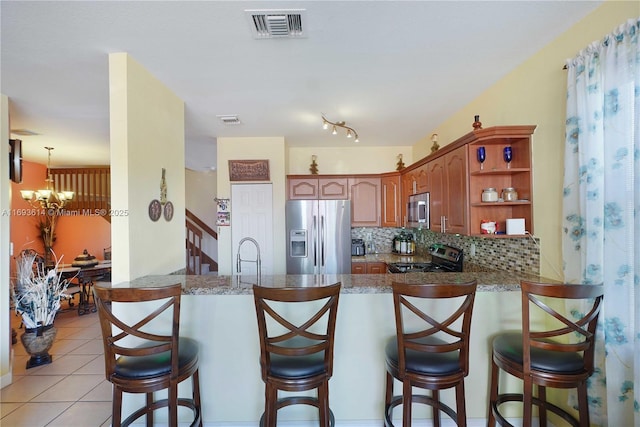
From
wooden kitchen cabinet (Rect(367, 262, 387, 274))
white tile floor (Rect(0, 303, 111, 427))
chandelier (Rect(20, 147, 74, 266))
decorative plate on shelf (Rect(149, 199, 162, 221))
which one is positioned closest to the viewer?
white tile floor (Rect(0, 303, 111, 427))

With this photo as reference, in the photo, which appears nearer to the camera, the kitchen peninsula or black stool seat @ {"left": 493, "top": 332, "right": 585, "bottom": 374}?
black stool seat @ {"left": 493, "top": 332, "right": 585, "bottom": 374}

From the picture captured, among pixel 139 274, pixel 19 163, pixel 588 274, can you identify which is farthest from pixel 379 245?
pixel 19 163

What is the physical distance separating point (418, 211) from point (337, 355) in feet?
6.88

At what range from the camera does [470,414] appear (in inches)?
78.7

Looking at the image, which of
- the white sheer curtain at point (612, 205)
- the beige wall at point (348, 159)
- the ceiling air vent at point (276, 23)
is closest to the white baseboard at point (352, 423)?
the white sheer curtain at point (612, 205)

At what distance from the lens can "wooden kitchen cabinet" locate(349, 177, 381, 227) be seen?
4473 mm

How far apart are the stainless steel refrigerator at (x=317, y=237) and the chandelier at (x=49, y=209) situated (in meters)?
3.94

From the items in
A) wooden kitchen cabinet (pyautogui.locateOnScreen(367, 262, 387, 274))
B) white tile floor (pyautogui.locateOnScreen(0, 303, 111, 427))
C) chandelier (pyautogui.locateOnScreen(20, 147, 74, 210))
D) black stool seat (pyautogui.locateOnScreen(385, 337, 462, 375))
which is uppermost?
chandelier (pyautogui.locateOnScreen(20, 147, 74, 210))

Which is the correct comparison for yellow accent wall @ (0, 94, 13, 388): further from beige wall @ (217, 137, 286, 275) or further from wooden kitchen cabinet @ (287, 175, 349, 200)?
wooden kitchen cabinet @ (287, 175, 349, 200)

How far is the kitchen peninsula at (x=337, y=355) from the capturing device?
6.51 feet

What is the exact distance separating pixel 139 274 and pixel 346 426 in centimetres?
184

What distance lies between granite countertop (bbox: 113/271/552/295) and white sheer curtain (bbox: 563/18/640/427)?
0.47 meters

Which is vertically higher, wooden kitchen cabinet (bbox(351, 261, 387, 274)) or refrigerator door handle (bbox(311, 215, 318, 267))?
refrigerator door handle (bbox(311, 215, 318, 267))

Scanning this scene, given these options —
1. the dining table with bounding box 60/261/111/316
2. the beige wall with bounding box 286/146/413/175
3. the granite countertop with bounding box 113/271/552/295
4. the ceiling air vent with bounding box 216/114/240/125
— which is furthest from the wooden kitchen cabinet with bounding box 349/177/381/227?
the dining table with bounding box 60/261/111/316
